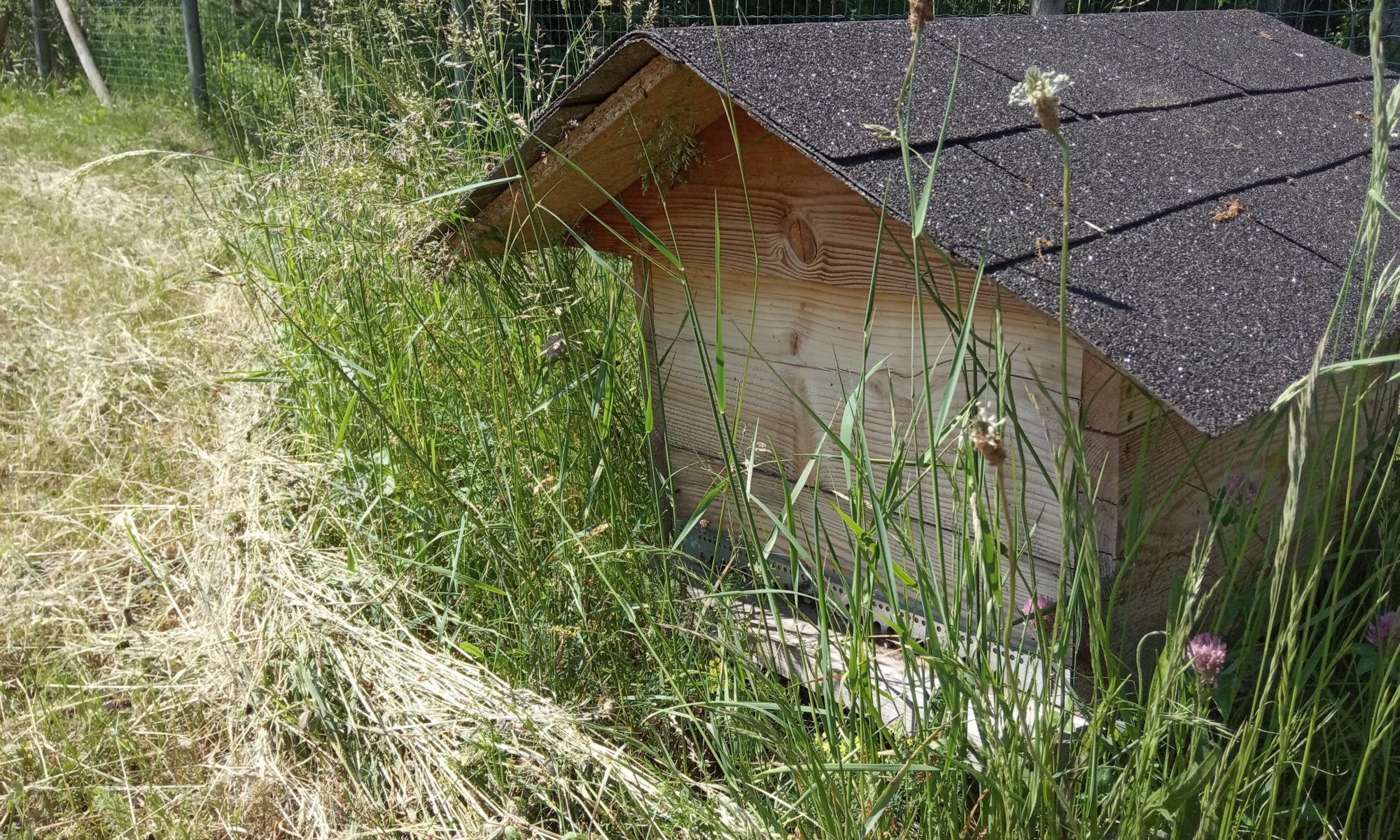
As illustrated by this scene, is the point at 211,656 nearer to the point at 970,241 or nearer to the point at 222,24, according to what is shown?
the point at 970,241

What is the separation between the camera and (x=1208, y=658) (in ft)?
5.01

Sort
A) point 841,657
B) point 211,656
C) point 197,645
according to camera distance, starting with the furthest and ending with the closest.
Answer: point 197,645 → point 211,656 → point 841,657

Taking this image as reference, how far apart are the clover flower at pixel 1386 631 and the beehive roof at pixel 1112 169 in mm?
444

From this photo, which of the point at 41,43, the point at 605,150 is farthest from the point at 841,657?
the point at 41,43

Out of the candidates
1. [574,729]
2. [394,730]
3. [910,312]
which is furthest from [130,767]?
[910,312]

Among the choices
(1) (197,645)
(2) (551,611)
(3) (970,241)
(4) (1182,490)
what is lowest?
(1) (197,645)

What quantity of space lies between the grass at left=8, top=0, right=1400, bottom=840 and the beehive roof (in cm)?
14

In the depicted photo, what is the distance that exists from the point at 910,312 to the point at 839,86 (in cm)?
45

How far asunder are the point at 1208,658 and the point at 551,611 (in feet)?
4.57

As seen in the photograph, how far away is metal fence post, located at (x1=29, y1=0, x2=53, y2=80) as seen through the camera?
11.2 meters

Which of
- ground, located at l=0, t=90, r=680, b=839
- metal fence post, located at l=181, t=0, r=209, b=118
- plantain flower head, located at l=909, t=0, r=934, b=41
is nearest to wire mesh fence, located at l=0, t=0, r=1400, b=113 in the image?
metal fence post, located at l=181, t=0, r=209, b=118

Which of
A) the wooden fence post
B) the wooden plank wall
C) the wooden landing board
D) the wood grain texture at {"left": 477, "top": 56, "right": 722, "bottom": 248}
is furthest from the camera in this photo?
the wooden fence post

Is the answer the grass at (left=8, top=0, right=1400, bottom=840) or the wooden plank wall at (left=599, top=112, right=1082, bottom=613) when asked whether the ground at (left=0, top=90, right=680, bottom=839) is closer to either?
the grass at (left=8, top=0, right=1400, bottom=840)

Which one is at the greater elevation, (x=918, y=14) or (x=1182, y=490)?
(x=918, y=14)
